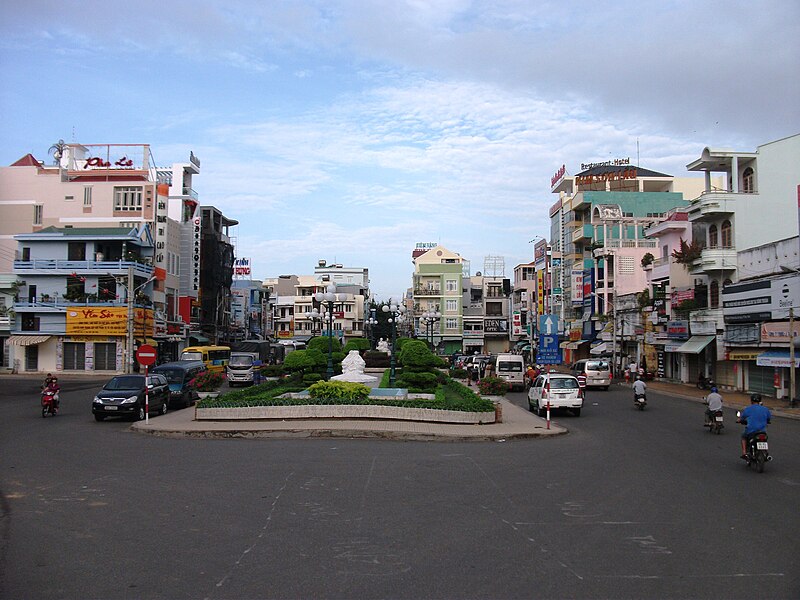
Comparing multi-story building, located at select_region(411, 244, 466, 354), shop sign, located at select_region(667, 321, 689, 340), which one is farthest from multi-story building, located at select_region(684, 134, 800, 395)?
multi-story building, located at select_region(411, 244, 466, 354)

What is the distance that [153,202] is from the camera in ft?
221

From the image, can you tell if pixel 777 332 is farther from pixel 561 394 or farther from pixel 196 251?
pixel 196 251

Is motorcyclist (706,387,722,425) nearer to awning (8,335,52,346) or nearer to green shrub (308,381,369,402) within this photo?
green shrub (308,381,369,402)

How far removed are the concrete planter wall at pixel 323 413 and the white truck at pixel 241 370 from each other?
2021 centimetres

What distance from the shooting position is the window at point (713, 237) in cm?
4509

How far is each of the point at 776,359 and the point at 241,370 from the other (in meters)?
28.4

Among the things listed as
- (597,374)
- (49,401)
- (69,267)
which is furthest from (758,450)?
(69,267)

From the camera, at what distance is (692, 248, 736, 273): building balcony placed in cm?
4266

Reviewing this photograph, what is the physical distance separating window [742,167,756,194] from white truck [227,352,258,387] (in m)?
31.3

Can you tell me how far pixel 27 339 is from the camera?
5666 cm

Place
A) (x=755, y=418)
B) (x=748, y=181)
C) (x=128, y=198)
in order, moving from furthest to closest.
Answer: (x=128, y=198)
(x=748, y=181)
(x=755, y=418)

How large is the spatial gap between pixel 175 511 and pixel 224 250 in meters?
76.2

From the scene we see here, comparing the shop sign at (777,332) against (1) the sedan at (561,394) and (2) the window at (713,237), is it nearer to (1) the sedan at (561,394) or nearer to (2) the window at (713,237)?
(2) the window at (713,237)

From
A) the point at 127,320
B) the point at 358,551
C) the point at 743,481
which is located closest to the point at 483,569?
the point at 358,551
